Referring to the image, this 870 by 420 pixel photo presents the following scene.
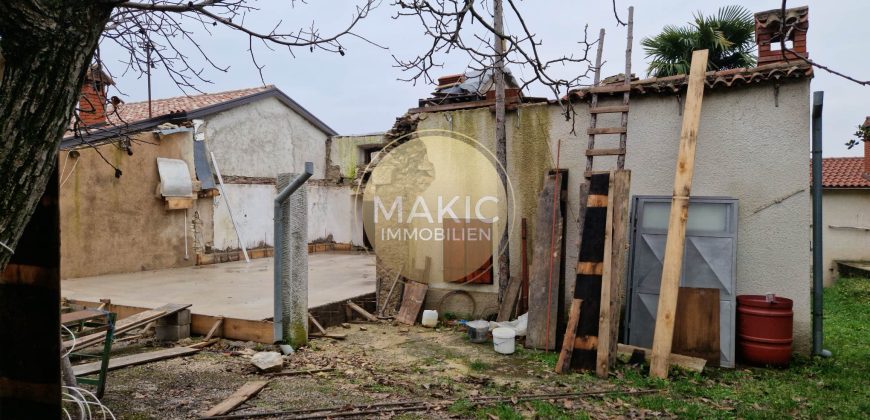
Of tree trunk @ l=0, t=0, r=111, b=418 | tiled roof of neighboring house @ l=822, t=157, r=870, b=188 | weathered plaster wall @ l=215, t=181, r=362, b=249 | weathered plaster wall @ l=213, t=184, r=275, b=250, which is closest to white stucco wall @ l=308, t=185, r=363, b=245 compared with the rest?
weathered plaster wall @ l=215, t=181, r=362, b=249

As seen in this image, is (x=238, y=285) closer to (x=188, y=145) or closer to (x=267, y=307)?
(x=267, y=307)

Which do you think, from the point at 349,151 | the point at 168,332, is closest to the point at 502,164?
the point at 168,332

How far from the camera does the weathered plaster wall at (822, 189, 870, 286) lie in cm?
1588

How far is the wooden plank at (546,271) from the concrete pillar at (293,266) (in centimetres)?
274

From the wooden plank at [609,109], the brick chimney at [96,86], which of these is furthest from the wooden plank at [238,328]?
the wooden plank at [609,109]

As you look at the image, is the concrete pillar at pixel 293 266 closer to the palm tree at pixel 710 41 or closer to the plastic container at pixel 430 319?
the plastic container at pixel 430 319

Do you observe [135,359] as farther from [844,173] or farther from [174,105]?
[844,173]

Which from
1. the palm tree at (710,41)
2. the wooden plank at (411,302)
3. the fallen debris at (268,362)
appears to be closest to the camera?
the fallen debris at (268,362)

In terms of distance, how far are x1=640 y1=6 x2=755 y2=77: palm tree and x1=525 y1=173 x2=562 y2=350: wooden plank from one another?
310 inches

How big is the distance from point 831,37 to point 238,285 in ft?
30.2

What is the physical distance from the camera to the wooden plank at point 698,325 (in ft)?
18.5

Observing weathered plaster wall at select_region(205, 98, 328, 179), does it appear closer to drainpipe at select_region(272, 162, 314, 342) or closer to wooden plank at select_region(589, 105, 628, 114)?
drainpipe at select_region(272, 162, 314, 342)

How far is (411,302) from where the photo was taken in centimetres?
797

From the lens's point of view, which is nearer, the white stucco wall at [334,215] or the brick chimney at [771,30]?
the brick chimney at [771,30]
